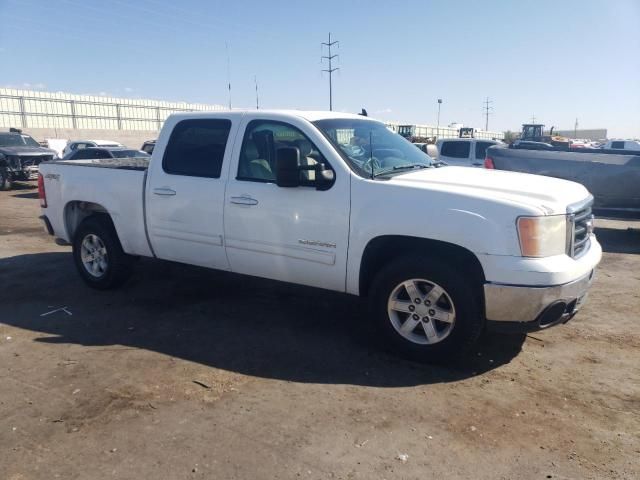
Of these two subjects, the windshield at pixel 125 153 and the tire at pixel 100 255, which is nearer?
the tire at pixel 100 255

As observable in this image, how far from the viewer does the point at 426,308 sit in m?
4.04

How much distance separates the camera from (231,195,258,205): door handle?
4652mm

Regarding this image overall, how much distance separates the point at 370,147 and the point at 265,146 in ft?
3.16

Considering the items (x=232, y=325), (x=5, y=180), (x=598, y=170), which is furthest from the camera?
(x=5, y=180)

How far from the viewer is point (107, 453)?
3.00 m

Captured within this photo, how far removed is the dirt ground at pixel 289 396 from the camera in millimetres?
2930

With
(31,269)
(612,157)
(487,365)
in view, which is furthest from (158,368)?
(612,157)

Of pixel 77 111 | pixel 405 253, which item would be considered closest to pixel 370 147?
pixel 405 253

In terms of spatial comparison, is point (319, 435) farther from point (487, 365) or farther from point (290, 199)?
point (290, 199)

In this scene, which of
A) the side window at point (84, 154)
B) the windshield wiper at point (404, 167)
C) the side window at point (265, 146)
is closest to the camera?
the windshield wiper at point (404, 167)

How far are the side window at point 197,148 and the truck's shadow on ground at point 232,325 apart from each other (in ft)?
4.76

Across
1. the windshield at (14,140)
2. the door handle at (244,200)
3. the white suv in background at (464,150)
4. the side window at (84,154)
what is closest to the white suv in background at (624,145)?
the white suv in background at (464,150)

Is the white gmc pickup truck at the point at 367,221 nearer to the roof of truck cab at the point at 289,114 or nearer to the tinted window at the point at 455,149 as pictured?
the roof of truck cab at the point at 289,114

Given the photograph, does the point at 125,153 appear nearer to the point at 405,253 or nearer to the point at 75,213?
the point at 75,213
